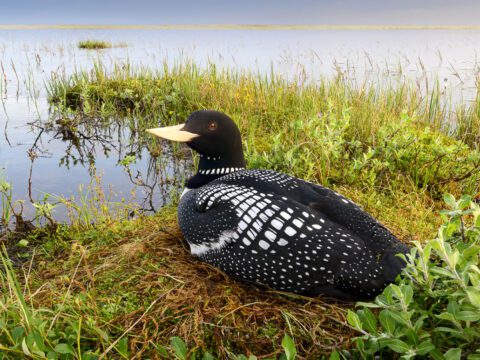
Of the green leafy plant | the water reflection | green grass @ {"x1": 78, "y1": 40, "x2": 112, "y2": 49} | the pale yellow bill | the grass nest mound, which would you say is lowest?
the water reflection

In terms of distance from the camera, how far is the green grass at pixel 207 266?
73.4 inches

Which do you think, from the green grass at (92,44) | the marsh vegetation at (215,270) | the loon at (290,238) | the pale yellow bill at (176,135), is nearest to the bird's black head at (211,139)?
the pale yellow bill at (176,135)

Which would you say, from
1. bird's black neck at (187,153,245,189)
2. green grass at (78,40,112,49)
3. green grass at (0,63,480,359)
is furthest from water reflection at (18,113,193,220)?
green grass at (78,40,112,49)

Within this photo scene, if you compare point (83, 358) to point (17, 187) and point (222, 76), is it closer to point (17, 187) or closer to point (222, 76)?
point (17, 187)

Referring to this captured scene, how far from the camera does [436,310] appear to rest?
1599 mm

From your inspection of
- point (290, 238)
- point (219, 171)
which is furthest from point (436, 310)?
point (219, 171)

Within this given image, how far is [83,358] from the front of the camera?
1721 millimetres

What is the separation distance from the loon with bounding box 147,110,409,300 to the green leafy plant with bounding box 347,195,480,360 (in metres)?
0.36

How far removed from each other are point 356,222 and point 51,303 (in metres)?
1.44

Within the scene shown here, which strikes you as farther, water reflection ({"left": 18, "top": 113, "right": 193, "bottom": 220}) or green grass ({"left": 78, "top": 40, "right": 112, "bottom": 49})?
green grass ({"left": 78, "top": 40, "right": 112, "bottom": 49})

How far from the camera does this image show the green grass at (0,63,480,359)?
1865 mm

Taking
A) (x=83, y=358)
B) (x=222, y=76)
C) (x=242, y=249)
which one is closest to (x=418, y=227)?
(x=242, y=249)

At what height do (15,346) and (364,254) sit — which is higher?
(364,254)

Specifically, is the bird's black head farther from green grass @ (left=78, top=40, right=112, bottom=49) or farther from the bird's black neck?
green grass @ (left=78, top=40, right=112, bottom=49)
